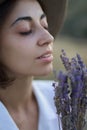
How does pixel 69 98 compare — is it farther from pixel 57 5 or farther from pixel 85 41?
pixel 85 41

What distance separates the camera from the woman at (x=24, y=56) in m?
2.28

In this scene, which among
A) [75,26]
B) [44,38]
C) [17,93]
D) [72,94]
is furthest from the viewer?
[75,26]

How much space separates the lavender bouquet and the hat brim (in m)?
0.41

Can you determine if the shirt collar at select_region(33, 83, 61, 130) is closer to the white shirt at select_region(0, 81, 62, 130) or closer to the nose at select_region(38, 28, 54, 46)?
the white shirt at select_region(0, 81, 62, 130)

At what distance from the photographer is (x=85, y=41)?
1159 cm

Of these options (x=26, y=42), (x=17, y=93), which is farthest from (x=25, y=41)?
(x=17, y=93)

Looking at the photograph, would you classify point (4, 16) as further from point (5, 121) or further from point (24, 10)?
point (5, 121)

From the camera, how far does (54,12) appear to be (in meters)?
2.52

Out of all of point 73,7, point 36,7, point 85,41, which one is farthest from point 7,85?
point 73,7

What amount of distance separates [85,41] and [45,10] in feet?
30.0

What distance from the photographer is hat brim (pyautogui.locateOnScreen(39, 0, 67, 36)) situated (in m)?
2.46

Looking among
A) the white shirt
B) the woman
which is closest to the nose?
the woman

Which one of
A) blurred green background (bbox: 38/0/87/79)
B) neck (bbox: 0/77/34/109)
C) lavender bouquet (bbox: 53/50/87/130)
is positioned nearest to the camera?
lavender bouquet (bbox: 53/50/87/130)

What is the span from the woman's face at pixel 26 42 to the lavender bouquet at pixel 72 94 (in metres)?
0.19
